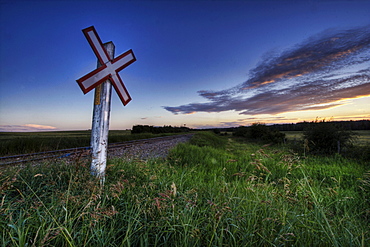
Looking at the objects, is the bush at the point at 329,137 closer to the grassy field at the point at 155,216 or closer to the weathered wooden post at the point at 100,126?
the grassy field at the point at 155,216

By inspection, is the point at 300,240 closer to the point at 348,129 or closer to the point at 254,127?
the point at 348,129

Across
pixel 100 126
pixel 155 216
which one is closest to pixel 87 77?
pixel 100 126

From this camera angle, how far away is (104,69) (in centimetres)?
300

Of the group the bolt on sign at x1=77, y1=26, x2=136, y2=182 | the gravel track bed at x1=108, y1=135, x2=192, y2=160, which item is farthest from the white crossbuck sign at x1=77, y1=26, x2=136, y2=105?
the gravel track bed at x1=108, y1=135, x2=192, y2=160

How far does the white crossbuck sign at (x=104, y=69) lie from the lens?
2732 mm

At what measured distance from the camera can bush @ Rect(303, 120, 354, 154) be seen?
457 inches

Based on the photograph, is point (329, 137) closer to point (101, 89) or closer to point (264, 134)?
point (101, 89)

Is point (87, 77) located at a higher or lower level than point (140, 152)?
higher

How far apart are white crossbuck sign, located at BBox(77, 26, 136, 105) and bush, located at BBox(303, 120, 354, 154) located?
534 inches

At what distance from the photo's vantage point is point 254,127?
35500mm

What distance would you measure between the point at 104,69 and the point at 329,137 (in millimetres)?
15048

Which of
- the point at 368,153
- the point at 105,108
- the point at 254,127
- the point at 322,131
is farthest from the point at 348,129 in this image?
the point at 254,127

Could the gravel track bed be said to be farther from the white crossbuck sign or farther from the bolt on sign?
the white crossbuck sign

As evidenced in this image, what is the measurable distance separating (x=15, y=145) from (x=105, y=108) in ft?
38.3
